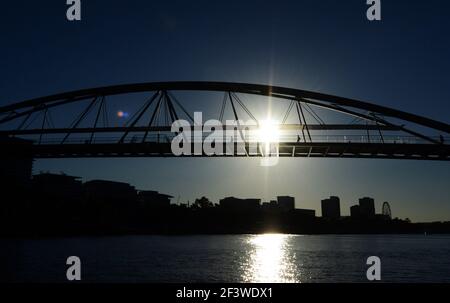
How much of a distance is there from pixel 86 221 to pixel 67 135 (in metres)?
97.6

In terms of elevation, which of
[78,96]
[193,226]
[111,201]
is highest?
[78,96]

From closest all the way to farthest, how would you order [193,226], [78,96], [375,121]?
[375,121]
[78,96]
[193,226]

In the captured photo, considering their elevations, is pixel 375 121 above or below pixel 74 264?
above

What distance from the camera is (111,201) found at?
540 feet

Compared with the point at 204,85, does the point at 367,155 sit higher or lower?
lower

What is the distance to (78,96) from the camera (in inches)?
1671

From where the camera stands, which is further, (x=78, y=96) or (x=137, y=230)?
(x=137, y=230)
